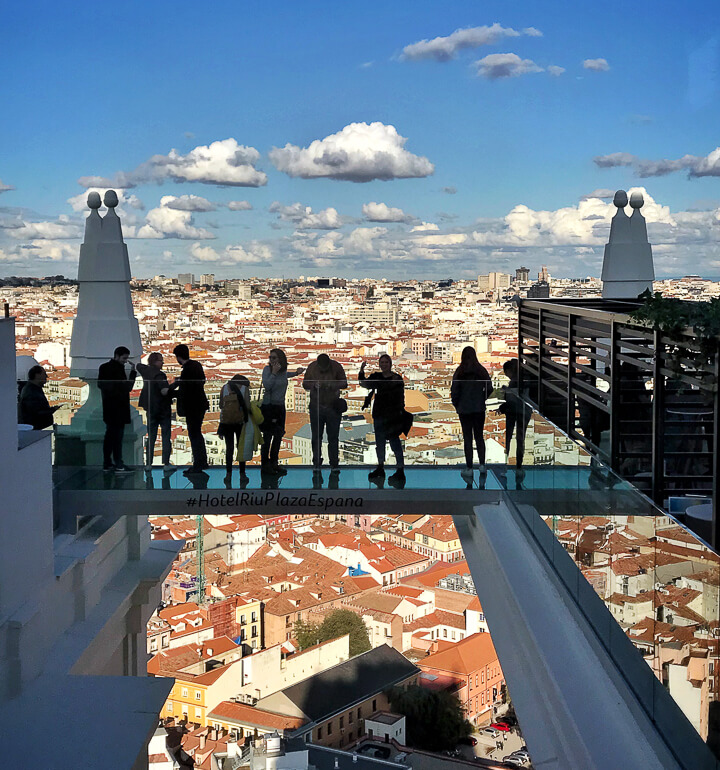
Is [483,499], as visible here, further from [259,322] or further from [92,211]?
[259,322]

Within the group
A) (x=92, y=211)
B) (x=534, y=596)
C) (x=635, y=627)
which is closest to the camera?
(x=635, y=627)

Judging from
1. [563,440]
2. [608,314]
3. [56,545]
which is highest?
[608,314]

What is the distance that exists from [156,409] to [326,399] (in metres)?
1.65

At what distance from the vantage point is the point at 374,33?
5506 centimetres

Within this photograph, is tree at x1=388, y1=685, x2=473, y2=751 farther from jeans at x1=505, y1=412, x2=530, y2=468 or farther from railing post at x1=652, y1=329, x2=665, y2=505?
railing post at x1=652, y1=329, x2=665, y2=505

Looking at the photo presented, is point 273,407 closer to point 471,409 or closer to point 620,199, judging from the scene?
point 471,409

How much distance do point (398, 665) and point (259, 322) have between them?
1857cm

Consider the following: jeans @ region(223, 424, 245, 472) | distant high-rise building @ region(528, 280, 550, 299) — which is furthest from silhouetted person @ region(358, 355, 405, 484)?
distant high-rise building @ region(528, 280, 550, 299)

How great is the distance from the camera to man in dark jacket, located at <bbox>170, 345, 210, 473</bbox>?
9.23m

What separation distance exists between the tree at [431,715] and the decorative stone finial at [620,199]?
15524mm

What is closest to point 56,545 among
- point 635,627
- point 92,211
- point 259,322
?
point 92,211

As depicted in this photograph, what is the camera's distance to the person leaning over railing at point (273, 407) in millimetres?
9078

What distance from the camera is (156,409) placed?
9.26 metres

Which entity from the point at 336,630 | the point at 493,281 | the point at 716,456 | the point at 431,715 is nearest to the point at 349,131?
the point at 493,281
